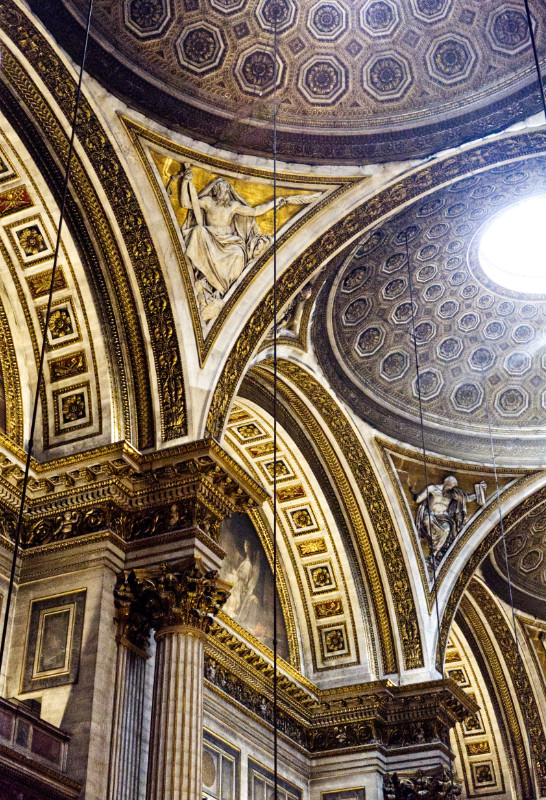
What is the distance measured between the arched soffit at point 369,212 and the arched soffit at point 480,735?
961cm

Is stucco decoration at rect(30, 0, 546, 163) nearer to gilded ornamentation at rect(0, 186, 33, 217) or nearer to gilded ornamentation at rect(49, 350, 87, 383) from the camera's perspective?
gilded ornamentation at rect(0, 186, 33, 217)

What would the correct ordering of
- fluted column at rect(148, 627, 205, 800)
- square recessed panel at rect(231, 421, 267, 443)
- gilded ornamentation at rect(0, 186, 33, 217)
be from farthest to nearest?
square recessed panel at rect(231, 421, 267, 443) → gilded ornamentation at rect(0, 186, 33, 217) → fluted column at rect(148, 627, 205, 800)

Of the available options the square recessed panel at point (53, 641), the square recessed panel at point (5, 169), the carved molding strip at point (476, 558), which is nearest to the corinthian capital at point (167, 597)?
the square recessed panel at point (53, 641)

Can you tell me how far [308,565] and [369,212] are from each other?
6.00 m

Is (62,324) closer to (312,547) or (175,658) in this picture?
(175,658)

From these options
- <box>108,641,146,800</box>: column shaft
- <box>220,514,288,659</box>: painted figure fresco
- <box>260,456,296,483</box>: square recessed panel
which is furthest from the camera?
<box>260,456,296,483</box>: square recessed panel

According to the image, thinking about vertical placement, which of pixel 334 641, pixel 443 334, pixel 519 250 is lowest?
pixel 334 641

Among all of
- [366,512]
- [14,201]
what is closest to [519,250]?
[366,512]

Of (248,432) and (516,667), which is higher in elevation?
(248,432)

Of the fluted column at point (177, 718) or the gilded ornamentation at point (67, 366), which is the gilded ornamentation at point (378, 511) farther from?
the fluted column at point (177, 718)

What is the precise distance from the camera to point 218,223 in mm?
12500

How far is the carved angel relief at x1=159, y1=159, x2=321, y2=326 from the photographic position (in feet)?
40.4

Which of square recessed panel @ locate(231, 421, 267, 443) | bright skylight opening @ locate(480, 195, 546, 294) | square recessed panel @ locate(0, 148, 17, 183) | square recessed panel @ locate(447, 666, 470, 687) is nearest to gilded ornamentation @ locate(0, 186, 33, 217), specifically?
square recessed panel @ locate(0, 148, 17, 183)

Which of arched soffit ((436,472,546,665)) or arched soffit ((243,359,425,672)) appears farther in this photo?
arched soffit ((436,472,546,665))
